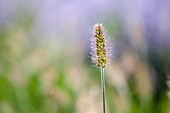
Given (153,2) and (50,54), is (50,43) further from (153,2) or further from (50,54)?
(153,2)

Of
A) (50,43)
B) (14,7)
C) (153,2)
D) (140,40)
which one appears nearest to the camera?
(140,40)

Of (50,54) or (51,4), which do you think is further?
(51,4)

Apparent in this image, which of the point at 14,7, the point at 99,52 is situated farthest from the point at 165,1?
the point at 99,52

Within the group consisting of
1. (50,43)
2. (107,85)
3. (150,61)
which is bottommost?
(107,85)

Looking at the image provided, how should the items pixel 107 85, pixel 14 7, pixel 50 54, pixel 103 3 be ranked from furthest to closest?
pixel 14 7 < pixel 103 3 < pixel 50 54 < pixel 107 85

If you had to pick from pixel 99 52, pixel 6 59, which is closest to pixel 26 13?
pixel 6 59

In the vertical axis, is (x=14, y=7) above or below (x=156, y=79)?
above

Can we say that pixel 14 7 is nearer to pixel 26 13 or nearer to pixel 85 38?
pixel 26 13
